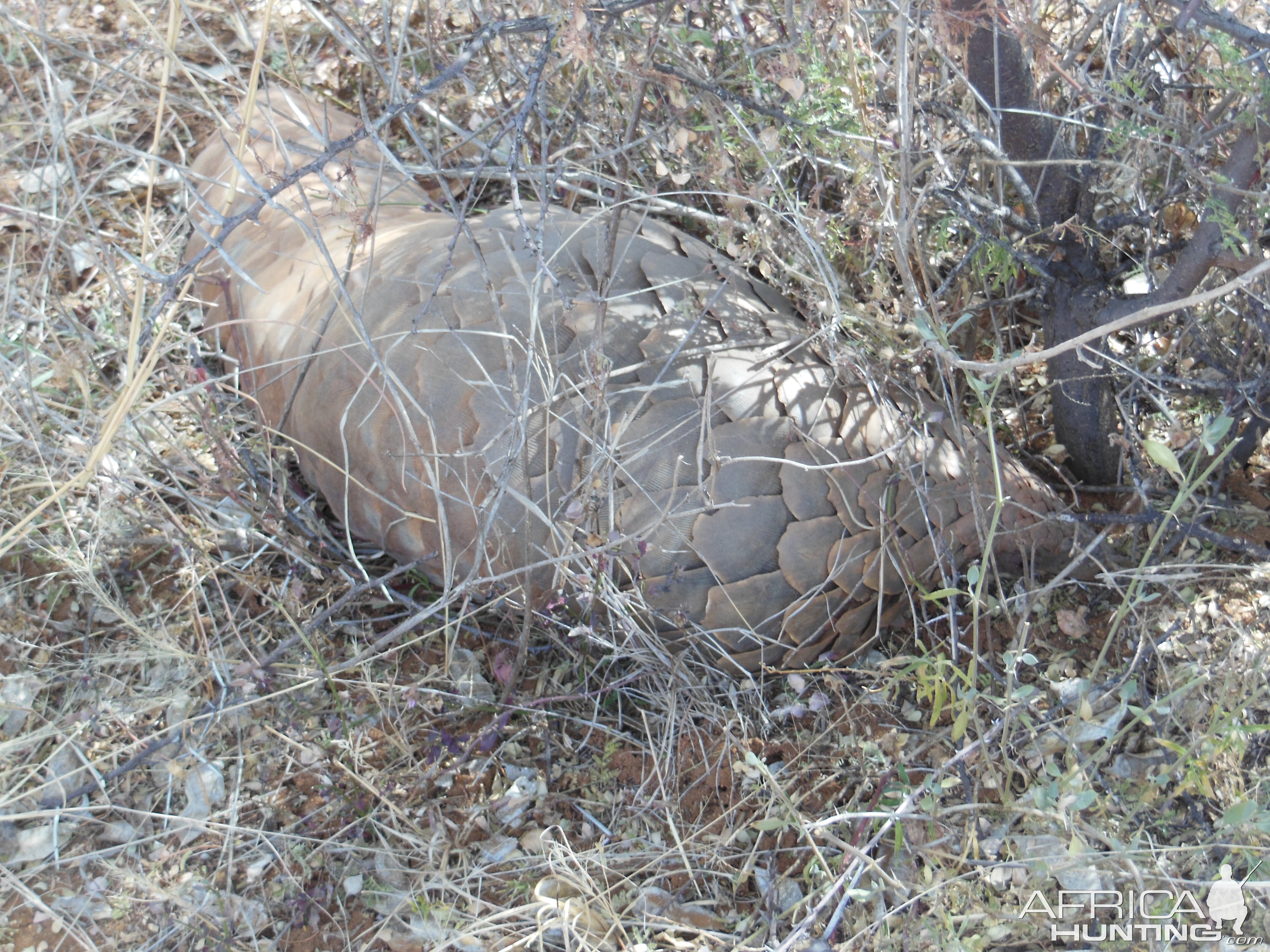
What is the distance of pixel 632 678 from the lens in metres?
1.82

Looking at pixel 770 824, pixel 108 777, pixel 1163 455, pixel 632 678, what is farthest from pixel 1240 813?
pixel 108 777

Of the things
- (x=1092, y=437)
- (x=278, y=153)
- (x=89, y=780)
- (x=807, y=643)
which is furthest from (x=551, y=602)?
(x=278, y=153)

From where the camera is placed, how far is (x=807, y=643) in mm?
1814

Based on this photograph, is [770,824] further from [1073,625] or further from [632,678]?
[1073,625]

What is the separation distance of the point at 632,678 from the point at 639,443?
1.48ft

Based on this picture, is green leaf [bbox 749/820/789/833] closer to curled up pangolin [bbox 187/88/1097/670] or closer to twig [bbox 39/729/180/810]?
curled up pangolin [bbox 187/88/1097/670]

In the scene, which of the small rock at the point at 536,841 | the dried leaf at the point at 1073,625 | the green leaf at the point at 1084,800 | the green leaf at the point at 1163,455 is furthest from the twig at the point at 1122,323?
the small rock at the point at 536,841

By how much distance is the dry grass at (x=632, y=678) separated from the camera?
5.14 feet

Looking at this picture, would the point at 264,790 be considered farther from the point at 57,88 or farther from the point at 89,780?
the point at 57,88

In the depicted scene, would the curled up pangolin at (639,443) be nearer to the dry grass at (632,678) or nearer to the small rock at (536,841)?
the dry grass at (632,678)

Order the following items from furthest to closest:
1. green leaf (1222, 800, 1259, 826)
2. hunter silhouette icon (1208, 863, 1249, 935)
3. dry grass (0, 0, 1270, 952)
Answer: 1. dry grass (0, 0, 1270, 952)
2. hunter silhouette icon (1208, 863, 1249, 935)
3. green leaf (1222, 800, 1259, 826)

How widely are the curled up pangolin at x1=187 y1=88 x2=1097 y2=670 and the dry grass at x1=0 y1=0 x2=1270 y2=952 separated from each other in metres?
0.12

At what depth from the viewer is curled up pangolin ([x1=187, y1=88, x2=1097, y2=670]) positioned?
5.55 ft

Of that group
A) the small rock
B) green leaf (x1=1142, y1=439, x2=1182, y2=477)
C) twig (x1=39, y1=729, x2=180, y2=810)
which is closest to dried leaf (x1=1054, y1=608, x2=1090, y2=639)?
green leaf (x1=1142, y1=439, x2=1182, y2=477)
